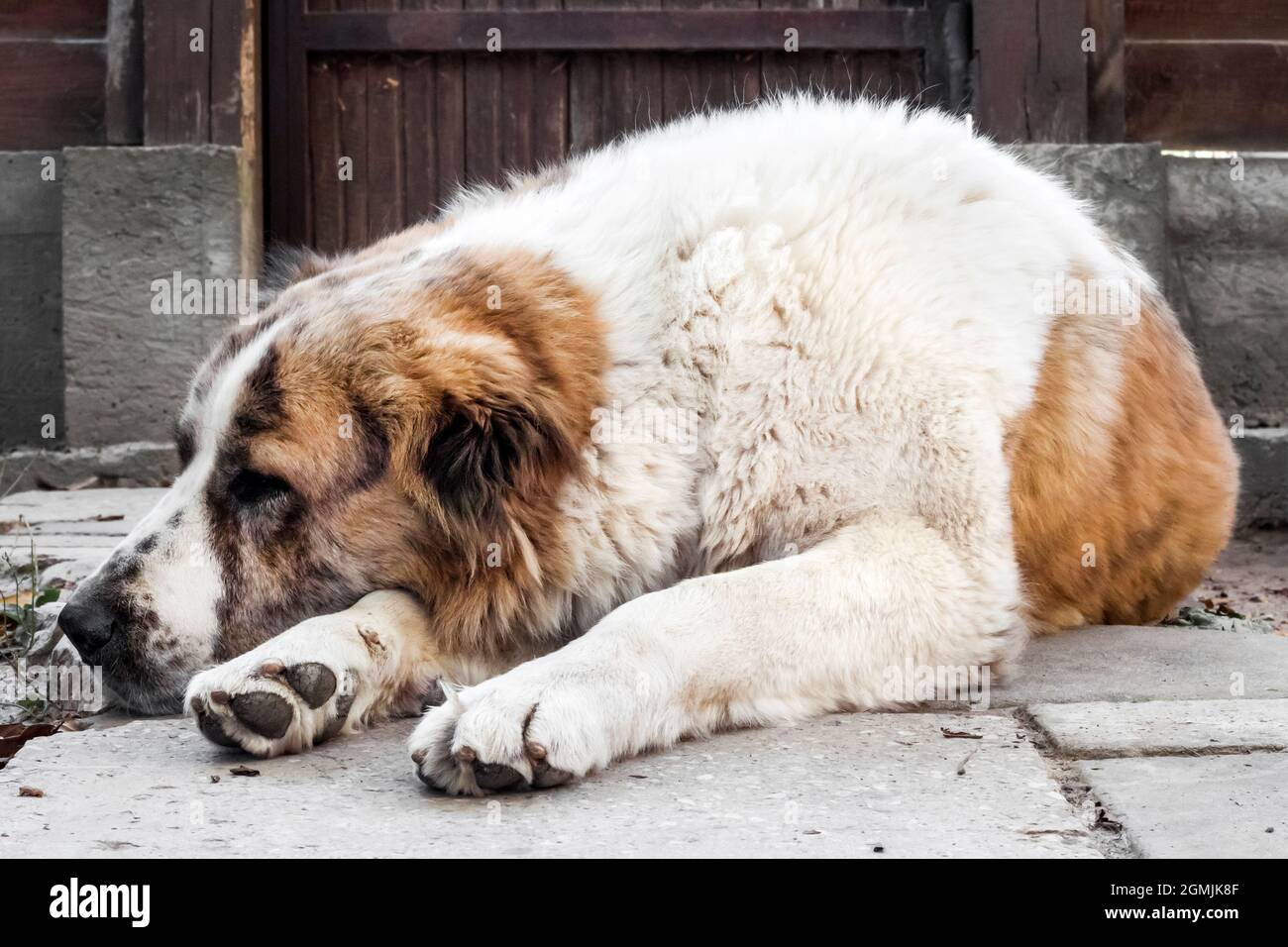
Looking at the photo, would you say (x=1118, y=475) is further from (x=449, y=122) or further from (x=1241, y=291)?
(x=449, y=122)

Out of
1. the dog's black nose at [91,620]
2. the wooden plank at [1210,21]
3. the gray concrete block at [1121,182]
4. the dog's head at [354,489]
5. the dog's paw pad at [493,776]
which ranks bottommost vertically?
the dog's paw pad at [493,776]

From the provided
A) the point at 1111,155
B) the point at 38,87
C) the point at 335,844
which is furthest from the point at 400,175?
→ the point at 335,844

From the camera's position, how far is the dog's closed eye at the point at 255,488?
8.26ft

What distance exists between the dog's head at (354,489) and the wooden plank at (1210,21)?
13.3 ft

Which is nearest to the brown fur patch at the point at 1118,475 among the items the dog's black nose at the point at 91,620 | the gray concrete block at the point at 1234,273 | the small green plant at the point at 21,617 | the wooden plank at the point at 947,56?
the dog's black nose at the point at 91,620

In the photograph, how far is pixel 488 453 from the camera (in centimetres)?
247

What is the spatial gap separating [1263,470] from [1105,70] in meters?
1.69

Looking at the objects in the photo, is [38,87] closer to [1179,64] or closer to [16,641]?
[16,641]

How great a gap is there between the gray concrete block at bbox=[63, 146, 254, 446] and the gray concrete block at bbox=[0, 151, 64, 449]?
271 millimetres

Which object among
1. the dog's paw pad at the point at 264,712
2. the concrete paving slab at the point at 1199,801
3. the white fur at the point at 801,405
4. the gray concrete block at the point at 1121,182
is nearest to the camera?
the concrete paving slab at the point at 1199,801

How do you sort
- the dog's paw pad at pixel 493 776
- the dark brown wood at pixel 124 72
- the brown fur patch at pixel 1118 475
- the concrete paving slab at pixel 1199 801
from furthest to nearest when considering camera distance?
the dark brown wood at pixel 124 72 < the brown fur patch at pixel 1118 475 < the dog's paw pad at pixel 493 776 < the concrete paving slab at pixel 1199 801

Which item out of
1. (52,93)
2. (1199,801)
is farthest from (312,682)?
(52,93)

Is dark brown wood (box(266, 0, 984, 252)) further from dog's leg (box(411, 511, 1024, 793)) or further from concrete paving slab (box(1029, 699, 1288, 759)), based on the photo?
concrete paving slab (box(1029, 699, 1288, 759))

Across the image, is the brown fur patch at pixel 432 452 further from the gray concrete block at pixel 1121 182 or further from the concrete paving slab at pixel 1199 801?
the gray concrete block at pixel 1121 182
